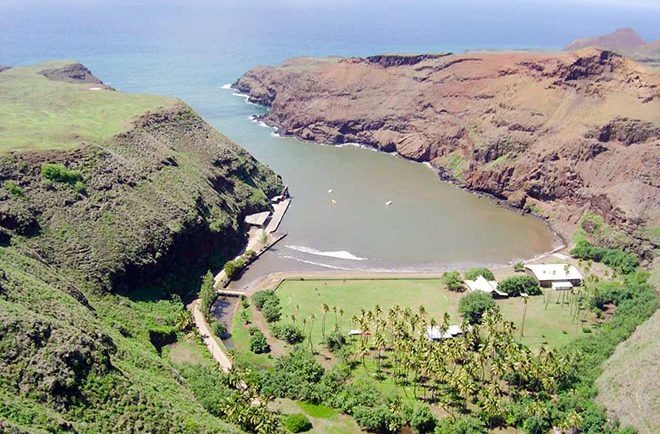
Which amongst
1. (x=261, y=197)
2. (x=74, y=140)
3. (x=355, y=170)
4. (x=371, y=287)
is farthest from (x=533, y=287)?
(x=74, y=140)

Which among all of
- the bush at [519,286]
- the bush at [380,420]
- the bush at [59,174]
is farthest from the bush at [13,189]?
the bush at [519,286]

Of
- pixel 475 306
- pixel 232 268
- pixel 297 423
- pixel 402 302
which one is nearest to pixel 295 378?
pixel 297 423

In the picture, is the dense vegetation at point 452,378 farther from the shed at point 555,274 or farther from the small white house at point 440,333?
the shed at point 555,274

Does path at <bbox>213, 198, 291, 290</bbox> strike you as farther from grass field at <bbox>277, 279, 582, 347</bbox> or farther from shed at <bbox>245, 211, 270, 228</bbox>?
grass field at <bbox>277, 279, 582, 347</bbox>

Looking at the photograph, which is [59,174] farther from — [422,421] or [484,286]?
[484,286]

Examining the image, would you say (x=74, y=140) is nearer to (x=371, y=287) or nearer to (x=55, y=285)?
(x=55, y=285)
